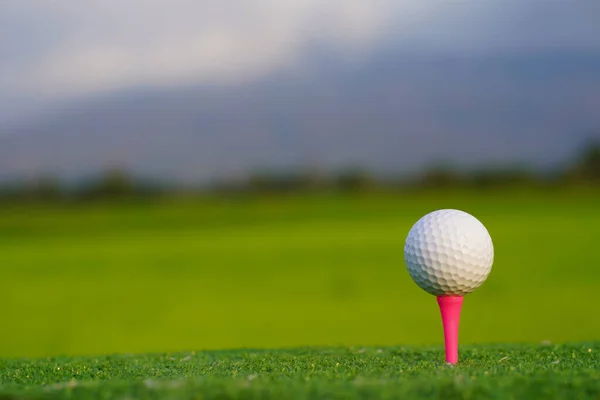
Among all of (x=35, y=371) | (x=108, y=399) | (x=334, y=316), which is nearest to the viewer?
(x=108, y=399)

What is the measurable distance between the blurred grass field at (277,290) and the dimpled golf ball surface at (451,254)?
11.5ft

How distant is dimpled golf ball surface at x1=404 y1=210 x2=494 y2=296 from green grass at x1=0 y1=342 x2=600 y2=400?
1.96 feet

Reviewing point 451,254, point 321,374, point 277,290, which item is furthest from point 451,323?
point 277,290

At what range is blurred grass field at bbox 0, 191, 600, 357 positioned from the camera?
9.80 meters

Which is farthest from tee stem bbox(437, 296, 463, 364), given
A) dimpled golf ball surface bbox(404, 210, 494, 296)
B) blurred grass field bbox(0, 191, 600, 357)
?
blurred grass field bbox(0, 191, 600, 357)

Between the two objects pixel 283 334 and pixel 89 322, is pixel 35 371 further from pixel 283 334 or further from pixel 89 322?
pixel 89 322

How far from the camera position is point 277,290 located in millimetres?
12875

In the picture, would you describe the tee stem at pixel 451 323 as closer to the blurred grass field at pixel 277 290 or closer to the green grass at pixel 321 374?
the green grass at pixel 321 374

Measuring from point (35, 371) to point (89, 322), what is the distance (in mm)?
6770

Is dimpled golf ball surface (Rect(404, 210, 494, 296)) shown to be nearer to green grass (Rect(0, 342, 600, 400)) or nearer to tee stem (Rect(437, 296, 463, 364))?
tee stem (Rect(437, 296, 463, 364))

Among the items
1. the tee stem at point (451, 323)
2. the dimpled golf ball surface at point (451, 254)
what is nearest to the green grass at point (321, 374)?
the tee stem at point (451, 323)

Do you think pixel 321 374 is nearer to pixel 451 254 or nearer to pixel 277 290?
pixel 451 254

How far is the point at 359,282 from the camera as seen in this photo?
13203 millimetres

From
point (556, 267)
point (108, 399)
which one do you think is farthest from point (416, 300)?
point (108, 399)
